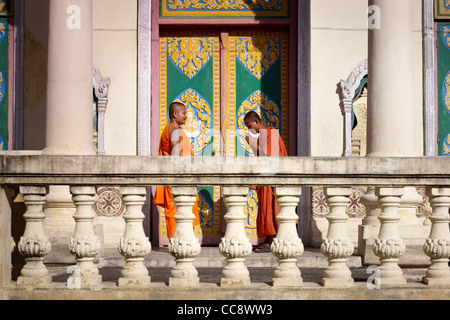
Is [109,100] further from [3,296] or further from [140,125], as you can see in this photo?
[3,296]

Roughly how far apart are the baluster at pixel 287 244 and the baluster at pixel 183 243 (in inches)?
20.6

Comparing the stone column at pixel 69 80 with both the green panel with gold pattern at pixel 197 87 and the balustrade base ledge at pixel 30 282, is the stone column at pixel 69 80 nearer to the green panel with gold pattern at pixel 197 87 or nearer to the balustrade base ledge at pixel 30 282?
the green panel with gold pattern at pixel 197 87

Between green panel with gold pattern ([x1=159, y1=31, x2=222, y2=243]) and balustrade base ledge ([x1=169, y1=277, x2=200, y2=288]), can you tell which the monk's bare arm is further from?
balustrade base ledge ([x1=169, y1=277, x2=200, y2=288])

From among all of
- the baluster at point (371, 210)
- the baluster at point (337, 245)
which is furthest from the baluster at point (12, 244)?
the baluster at point (371, 210)

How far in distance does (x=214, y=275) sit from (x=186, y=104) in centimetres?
431

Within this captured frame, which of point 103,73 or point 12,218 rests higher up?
point 103,73

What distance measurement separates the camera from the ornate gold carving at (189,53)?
31.0 ft

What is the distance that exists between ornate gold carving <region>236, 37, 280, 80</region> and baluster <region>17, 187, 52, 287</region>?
5590mm

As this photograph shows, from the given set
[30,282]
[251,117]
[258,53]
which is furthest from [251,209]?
[30,282]

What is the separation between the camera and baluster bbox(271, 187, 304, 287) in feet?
13.9

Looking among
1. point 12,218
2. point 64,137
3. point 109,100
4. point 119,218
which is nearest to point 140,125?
point 109,100

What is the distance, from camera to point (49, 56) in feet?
24.4

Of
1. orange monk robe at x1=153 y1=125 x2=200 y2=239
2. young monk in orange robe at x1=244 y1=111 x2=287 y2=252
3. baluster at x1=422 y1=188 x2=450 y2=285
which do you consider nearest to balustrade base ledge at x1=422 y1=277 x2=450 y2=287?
baluster at x1=422 y1=188 x2=450 y2=285
